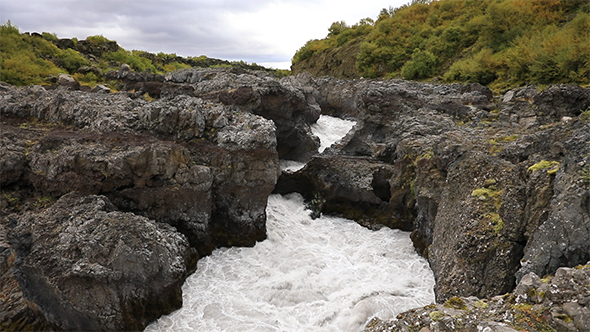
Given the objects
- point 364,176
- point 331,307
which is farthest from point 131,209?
point 364,176

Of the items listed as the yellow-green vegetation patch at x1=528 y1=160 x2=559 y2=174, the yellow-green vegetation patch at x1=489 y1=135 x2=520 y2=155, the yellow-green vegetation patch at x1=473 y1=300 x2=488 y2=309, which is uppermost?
the yellow-green vegetation patch at x1=489 y1=135 x2=520 y2=155

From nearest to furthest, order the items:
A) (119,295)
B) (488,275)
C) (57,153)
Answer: (488,275), (119,295), (57,153)

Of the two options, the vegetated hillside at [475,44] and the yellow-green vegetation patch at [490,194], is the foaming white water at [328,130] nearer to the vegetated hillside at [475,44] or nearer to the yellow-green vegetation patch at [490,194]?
the vegetated hillside at [475,44]

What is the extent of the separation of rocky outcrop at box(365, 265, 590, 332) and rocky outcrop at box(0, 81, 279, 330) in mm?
7939

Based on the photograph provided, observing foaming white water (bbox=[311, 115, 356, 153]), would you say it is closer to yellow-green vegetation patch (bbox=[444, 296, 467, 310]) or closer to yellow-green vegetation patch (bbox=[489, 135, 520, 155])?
yellow-green vegetation patch (bbox=[489, 135, 520, 155])

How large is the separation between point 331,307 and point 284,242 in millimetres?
5152

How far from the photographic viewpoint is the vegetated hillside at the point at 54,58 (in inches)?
1151

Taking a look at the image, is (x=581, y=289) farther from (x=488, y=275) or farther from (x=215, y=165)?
(x=215, y=165)

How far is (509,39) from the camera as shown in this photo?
1334 inches

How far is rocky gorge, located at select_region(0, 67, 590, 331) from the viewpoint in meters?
8.65

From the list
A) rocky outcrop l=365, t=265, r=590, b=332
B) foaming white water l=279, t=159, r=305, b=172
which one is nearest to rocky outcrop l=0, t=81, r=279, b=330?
foaming white water l=279, t=159, r=305, b=172

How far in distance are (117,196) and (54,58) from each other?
3715 centimetres

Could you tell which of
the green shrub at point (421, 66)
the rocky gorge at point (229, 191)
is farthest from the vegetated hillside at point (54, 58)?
the green shrub at point (421, 66)

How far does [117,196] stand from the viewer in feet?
43.9
